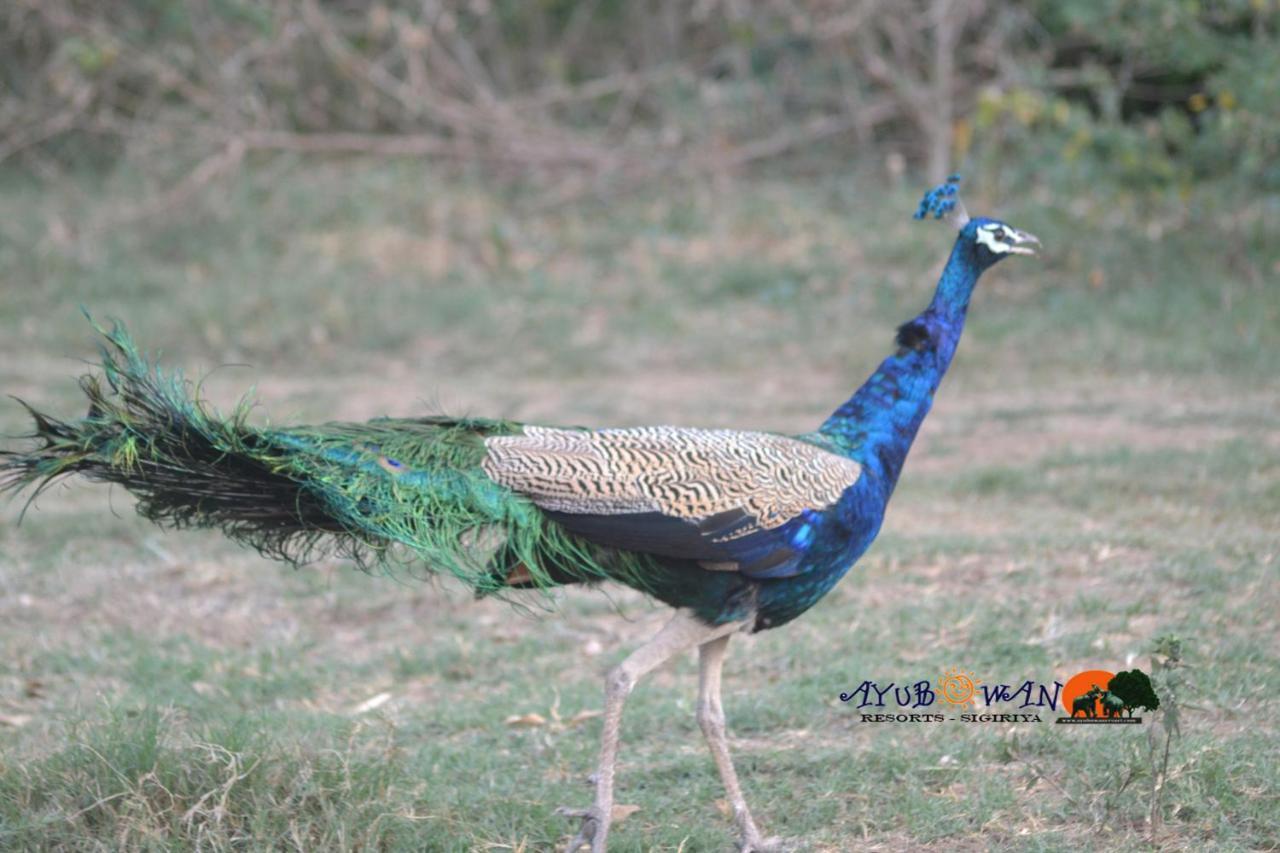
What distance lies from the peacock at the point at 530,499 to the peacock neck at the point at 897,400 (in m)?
0.08

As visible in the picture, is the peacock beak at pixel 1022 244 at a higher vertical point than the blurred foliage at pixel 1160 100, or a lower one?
lower

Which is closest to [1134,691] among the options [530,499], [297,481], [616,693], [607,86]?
[616,693]

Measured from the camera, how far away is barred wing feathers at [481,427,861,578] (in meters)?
3.54

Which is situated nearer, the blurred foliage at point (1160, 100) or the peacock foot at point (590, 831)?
the peacock foot at point (590, 831)

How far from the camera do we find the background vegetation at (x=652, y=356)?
375 cm

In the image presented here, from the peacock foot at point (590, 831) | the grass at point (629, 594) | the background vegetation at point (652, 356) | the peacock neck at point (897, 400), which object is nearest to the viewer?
the peacock foot at point (590, 831)

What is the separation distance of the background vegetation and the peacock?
228mm

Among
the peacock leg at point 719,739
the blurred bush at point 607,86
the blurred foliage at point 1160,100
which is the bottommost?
the peacock leg at point 719,739

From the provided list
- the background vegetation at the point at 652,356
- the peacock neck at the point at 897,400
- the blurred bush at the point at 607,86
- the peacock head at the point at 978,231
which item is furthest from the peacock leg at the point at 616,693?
the blurred bush at the point at 607,86

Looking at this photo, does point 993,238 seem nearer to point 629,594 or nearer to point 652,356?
point 629,594

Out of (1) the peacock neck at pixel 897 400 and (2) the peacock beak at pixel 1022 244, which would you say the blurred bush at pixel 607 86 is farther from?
(1) the peacock neck at pixel 897 400

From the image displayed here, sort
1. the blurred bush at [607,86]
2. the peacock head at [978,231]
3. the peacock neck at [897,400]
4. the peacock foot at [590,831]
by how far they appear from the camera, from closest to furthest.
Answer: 1. the peacock foot at [590,831]
2. the peacock neck at [897,400]
3. the peacock head at [978,231]
4. the blurred bush at [607,86]

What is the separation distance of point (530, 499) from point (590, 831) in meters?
0.80

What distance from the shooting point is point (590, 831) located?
3.53m
